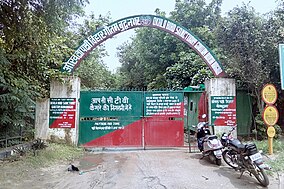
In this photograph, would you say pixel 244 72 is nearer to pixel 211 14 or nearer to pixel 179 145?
pixel 179 145

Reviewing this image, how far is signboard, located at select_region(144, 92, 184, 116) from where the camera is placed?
27.1ft

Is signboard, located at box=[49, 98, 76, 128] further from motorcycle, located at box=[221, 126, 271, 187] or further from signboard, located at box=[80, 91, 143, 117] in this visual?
motorcycle, located at box=[221, 126, 271, 187]

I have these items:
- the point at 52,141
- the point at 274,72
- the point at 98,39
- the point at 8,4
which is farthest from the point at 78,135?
the point at 274,72

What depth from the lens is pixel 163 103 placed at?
827 centimetres

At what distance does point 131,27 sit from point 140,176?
16.0 feet

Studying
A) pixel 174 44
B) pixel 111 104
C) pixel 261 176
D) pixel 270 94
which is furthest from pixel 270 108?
pixel 174 44

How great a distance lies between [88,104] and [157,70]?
9874 millimetres

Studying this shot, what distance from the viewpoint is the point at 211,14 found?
1712cm

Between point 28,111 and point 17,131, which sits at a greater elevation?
point 28,111

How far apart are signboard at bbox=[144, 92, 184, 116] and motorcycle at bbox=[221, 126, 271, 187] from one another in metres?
2.50

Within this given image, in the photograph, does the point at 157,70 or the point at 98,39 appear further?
the point at 157,70

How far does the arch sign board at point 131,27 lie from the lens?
27.5 ft

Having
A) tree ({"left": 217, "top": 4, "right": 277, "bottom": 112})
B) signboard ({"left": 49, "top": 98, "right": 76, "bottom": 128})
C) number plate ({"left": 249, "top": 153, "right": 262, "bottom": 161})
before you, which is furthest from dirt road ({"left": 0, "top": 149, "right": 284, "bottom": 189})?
tree ({"left": 217, "top": 4, "right": 277, "bottom": 112})

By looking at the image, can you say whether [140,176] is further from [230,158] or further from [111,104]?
[111,104]
